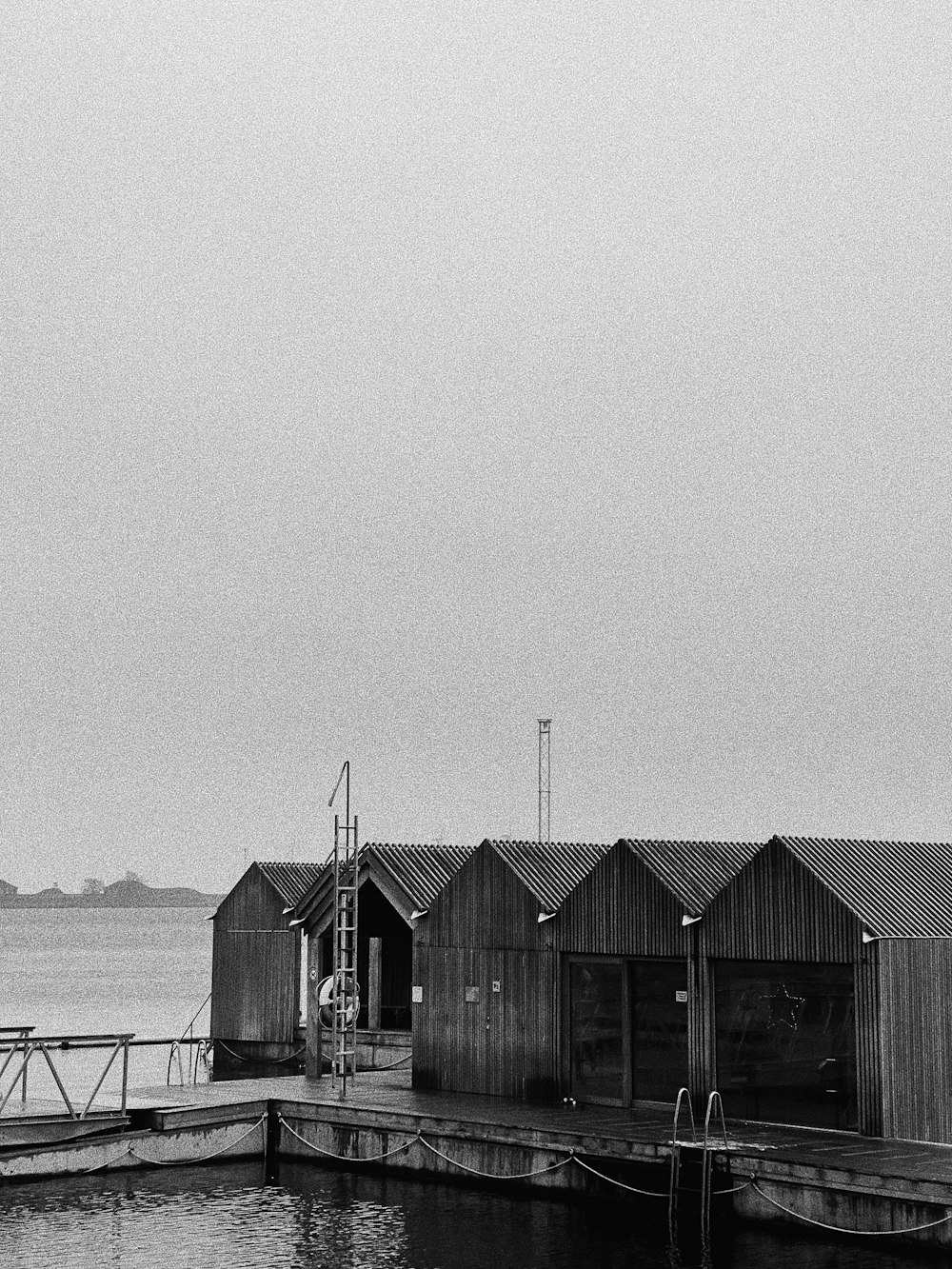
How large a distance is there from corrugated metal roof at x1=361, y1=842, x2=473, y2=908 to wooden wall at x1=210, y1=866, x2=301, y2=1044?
539cm

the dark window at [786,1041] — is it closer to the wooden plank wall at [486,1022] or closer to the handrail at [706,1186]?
the handrail at [706,1186]

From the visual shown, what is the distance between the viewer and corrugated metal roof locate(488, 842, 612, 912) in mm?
28578

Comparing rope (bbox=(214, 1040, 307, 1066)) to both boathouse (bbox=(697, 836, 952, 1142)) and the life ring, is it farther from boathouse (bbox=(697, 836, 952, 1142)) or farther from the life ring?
boathouse (bbox=(697, 836, 952, 1142))

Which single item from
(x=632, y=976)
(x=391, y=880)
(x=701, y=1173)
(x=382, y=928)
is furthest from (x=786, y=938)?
(x=382, y=928)

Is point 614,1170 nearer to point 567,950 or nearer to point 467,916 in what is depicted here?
point 567,950

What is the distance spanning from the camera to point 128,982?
131 metres

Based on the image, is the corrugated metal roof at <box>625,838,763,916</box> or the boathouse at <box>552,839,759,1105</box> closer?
the boathouse at <box>552,839,759,1105</box>

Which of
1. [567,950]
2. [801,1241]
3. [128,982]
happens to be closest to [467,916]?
[567,950]

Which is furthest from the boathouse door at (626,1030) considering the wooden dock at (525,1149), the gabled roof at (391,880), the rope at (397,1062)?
the rope at (397,1062)

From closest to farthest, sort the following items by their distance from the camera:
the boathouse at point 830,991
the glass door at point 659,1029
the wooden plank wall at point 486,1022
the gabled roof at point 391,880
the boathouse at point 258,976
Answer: the boathouse at point 830,991 < the glass door at point 659,1029 < the wooden plank wall at point 486,1022 < the gabled roof at point 391,880 < the boathouse at point 258,976

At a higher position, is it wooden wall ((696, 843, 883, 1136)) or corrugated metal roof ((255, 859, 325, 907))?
corrugated metal roof ((255, 859, 325, 907))

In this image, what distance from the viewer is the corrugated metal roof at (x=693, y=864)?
2630cm

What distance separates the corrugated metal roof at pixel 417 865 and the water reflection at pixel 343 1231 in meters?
8.46

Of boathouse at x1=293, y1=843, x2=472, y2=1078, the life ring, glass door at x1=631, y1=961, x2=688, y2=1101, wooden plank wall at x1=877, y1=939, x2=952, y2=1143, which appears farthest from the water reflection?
boathouse at x1=293, y1=843, x2=472, y2=1078
